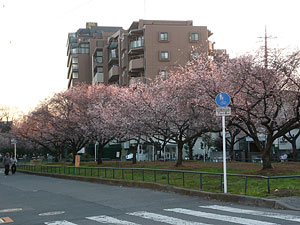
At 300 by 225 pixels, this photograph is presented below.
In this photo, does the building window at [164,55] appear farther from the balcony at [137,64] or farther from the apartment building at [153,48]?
the balcony at [137,64]

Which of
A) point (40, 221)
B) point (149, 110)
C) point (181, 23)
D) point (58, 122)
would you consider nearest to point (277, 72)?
point (149, 110)

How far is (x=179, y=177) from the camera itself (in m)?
22.1

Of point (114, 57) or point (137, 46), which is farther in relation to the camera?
point (114, 57)

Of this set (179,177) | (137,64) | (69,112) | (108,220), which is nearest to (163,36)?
(137,64)

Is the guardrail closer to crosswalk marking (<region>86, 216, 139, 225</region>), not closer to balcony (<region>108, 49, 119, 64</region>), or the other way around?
crosswalk marking (<region>86, 216, 139, 225</region>)

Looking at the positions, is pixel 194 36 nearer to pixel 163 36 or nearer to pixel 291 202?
pixel 163 36

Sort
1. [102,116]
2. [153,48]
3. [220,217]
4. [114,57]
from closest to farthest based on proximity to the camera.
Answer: [220,217], [102,116], [153,48], [114,57]

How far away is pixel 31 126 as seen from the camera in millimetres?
51031

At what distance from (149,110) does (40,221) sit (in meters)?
22.3

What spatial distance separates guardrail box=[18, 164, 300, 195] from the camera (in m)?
15.6

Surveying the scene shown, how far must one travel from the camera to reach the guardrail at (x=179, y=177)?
15.6 m

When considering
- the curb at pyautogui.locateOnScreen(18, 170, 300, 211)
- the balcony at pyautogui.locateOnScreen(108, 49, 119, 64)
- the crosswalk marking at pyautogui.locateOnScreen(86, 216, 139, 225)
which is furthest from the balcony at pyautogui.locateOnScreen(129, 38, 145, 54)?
the crosswalk marking at pyautogui.locateOnScreen(86, 216, 139, 225)

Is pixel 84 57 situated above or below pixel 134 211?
above

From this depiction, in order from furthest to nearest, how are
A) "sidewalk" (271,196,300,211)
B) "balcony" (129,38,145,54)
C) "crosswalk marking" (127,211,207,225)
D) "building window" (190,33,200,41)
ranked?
"building window" (190,33,200,41)
"balcony" (129,38,145,54)
"sidewalk" (271,196,300,211)
"crosswalk marking" (127,211,207,225)
